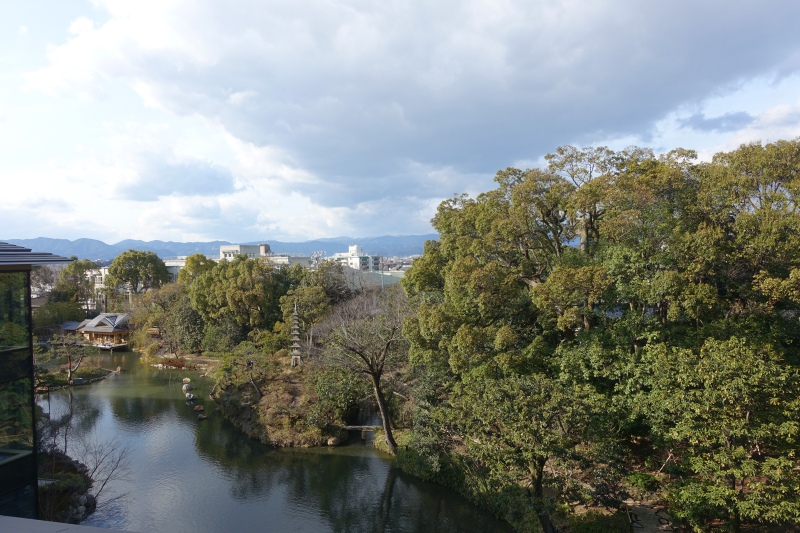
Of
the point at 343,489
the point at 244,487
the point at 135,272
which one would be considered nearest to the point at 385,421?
the point at 343,489

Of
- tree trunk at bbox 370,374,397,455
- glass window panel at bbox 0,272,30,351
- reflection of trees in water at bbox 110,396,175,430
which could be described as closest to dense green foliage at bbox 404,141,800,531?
tree trunk at bbox 370,374,397,455

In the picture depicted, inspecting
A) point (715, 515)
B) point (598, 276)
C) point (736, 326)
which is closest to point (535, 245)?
point (598, 276)

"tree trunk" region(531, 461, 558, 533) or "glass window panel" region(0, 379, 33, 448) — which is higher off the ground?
"glass window panel" region(0, 379, 33, 448)

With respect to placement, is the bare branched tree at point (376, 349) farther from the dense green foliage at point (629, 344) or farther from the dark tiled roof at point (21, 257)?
the dark tiled roof at point (21, 257)

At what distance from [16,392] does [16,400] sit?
0.11m

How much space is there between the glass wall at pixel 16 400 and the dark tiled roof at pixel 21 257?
208mm

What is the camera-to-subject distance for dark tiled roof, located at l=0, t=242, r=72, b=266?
618 centimetres

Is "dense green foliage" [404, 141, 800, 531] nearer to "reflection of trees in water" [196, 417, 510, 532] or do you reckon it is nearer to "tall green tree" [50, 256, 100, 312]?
"reflection of trees in water" [196, 417, 510, 532]

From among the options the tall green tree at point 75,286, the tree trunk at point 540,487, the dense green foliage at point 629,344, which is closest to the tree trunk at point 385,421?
the dense green foliage at point 629,344

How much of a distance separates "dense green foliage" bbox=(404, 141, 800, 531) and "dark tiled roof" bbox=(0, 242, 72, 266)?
25.3 ft

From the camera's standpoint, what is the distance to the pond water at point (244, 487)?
10203mm

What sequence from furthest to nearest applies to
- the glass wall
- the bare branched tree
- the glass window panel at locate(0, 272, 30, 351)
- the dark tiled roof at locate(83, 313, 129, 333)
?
the dark tiled roof at locate(83, 313, 129, 333) < the bare branched tree < the glass window panel at locate(0, 272, 30, 351) < the glass wall

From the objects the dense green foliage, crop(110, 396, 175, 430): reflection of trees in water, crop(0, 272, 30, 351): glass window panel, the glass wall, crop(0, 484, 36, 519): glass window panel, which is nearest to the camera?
crop(0, 484, 36, 519): glass window panel

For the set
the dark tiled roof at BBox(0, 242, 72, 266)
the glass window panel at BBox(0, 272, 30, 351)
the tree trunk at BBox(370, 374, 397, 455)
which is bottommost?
the tree trunk at BBox(370, 374, 397, 455)
